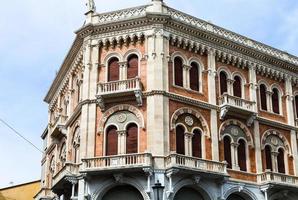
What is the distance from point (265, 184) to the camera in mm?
29812

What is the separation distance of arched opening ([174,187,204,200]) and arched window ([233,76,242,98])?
773 cm

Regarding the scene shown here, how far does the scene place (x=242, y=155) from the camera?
3078 centimetres

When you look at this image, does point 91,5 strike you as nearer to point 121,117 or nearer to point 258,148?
point 121,117

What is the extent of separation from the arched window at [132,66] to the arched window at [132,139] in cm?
324

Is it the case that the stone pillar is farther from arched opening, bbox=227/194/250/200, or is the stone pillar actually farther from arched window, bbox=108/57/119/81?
arched window, bbox=108/57/119/81

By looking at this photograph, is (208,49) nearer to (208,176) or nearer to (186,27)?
(186,27)

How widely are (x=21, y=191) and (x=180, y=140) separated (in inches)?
872

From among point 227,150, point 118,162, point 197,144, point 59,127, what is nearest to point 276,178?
point 227,150

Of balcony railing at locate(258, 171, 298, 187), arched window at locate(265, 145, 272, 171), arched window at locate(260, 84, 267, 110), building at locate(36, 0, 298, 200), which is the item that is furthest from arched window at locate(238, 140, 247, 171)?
arched window at locate(260, 84, 267, 110)

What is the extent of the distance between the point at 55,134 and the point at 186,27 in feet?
41.9

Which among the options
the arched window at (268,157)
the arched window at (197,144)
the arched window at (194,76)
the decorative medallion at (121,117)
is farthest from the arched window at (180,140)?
the arched window at (268,157)

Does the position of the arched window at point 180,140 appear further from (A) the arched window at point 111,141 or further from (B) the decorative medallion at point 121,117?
(A) the arched window at point 111,141

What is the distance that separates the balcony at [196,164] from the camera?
1037 inches

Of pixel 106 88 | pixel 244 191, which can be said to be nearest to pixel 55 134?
pixel 106 88
